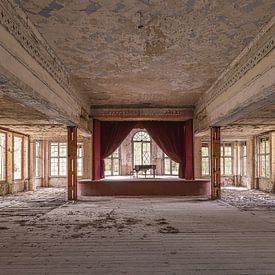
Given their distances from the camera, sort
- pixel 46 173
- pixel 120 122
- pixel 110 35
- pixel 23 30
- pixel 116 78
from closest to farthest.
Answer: pixel 23 30
pixel 110 35
pixel 116 78
pixel 120 122
pixel 46 173

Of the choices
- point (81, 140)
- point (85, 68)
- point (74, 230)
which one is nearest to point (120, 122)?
point (81, 140)

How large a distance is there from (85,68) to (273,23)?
12.5 ft

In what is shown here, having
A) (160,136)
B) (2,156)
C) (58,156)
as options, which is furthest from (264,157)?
(2,156)

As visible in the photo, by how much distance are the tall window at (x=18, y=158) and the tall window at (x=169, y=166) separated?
6.22m

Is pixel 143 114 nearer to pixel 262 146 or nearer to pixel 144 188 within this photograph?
pixel 144 188

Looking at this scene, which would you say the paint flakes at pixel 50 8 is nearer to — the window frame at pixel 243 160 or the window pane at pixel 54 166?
the window pane at pixel 54 166

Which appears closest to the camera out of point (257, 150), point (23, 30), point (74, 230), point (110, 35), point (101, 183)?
point (23, 30)

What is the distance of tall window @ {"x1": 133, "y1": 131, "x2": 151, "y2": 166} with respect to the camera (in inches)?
662

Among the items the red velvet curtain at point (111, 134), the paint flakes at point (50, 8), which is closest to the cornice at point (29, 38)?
the paint flakes at point (50, 8)

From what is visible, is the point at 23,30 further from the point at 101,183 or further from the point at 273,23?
the point at 101,183

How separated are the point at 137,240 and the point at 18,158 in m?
10.7

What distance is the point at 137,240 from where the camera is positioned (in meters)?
5.21

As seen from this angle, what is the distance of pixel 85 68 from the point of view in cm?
735

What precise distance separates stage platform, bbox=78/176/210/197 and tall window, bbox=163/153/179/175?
4.24 metres
